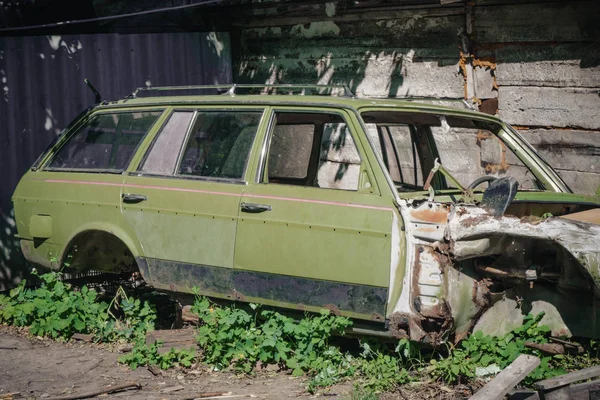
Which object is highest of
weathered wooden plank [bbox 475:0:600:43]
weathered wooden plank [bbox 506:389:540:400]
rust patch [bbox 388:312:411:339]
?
weathered wooden plank [bbox 475:0:600:43]

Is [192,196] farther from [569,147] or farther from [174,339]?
[569,147]

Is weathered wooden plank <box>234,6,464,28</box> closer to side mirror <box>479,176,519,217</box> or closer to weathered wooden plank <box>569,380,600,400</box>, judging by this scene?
side mirror <box>479,176,519,217</box>

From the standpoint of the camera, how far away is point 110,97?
30.4 feet

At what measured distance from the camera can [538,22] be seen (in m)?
7.78

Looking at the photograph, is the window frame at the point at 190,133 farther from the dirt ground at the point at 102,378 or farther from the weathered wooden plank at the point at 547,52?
the weathered wooden plank at the point at 547,52

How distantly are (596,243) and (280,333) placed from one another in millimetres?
2165

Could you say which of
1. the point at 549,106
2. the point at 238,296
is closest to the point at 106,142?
the point at 238,296

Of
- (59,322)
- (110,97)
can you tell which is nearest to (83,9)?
(110,97)

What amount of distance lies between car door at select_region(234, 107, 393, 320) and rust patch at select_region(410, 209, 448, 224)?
18 cm

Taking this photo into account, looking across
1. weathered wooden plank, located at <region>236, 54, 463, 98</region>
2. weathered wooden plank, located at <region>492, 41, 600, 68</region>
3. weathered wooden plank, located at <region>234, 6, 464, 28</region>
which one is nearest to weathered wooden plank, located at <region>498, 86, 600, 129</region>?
weathered wooden plank, located at <region>492, 41, 600, 68</region>

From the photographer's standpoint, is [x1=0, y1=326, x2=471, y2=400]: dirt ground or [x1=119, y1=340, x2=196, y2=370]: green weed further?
[x1=119, y1=340, x2=196, y2=370]: green weed

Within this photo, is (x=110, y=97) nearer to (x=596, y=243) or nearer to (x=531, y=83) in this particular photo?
(x=531, y=83)

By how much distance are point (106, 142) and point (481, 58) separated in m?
4.13

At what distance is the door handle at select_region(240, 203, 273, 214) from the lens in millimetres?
5398
